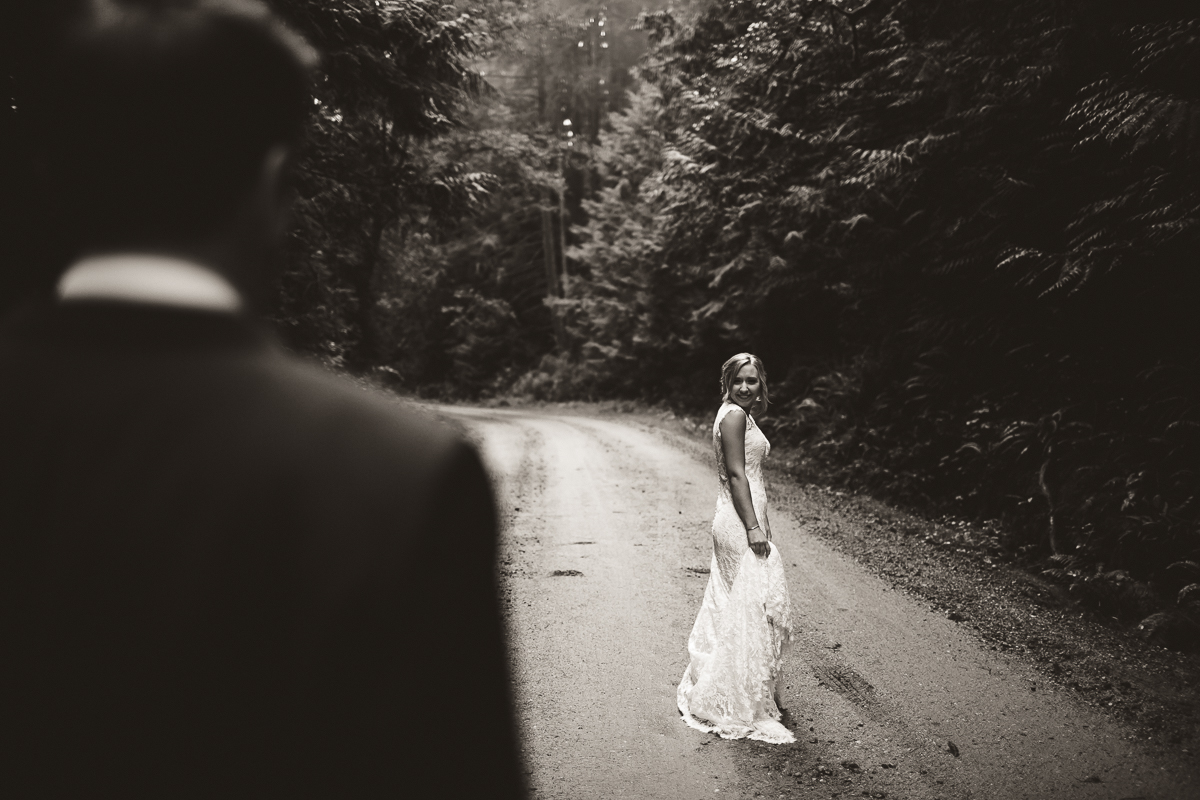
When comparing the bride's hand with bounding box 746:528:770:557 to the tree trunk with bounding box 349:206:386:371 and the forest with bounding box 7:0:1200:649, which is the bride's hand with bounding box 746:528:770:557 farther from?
the tree trunk with bounding box 349:206:386:371

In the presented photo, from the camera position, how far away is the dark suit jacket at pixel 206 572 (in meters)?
0.85

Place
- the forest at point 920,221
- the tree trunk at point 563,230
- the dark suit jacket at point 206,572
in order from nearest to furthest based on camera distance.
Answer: the dark suit jacket at point 206,572 → the forest at point 920,221 → the tree trunk at point 563,230

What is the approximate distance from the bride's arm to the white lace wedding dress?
0.22ft

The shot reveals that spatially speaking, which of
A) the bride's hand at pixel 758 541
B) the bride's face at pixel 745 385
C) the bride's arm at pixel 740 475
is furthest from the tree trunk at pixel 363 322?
the bride's hand at pixel 758 541

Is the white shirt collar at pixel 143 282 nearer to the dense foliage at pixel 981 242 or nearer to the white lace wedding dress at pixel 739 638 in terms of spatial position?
the white lace wedding dress at pixel 739 638

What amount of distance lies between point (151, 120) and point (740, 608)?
4.54 m

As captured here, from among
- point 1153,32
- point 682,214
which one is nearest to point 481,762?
point 1153,32

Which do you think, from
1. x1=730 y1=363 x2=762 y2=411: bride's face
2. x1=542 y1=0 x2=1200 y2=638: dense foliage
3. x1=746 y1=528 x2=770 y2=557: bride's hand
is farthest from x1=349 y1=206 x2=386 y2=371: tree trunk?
x1=746 y1=528 x2=770 y2=557: bride's hand

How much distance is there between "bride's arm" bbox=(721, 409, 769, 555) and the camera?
16.2 feet

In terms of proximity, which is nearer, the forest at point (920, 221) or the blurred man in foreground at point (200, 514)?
the blurred man in foreground at point (200, 514)

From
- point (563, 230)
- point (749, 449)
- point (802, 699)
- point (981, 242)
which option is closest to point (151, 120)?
point (749, 449)

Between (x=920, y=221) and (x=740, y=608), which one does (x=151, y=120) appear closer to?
(x=740, y=608)

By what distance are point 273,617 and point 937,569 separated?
8.41 m

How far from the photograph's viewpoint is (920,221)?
478 inches
